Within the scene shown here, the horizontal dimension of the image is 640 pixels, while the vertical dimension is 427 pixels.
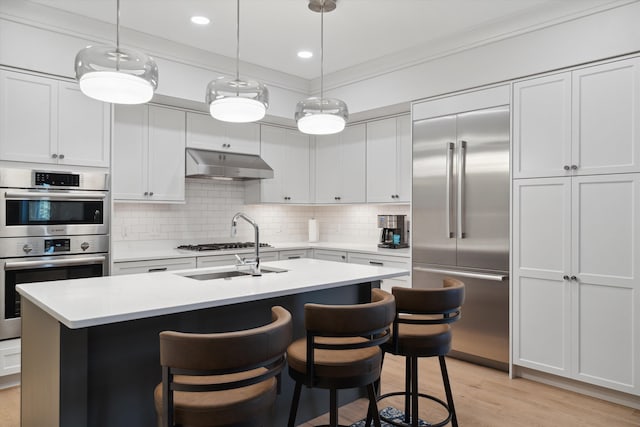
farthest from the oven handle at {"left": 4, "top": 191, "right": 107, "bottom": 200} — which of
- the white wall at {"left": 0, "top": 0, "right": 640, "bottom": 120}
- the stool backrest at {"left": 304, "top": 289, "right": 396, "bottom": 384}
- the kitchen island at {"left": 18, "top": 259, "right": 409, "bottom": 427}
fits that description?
the stool backrest at {"left": 304, "top": 289, "right": 396, "bottom": 384}

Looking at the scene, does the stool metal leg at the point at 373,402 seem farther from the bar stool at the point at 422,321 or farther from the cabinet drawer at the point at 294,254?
the cabinet drawer at the point at 294,254

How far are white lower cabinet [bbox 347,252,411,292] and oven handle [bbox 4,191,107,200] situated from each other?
2609 millimetres

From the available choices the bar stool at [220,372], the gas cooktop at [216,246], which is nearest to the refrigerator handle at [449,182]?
the gas cooktop at [216,246]

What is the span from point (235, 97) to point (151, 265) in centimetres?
230

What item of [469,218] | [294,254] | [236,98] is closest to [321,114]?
[236,98]

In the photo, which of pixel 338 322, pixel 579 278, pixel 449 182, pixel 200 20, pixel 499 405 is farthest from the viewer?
pixel 449 182

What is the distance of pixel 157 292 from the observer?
2.16 meters

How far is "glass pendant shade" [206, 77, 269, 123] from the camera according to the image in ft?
7.79

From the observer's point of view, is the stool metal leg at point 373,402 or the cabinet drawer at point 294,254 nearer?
the stool metal leg at point 373,402

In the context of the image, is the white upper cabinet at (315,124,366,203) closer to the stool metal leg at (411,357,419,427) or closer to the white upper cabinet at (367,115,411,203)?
the white upper cabinet at (367,115,411,203)

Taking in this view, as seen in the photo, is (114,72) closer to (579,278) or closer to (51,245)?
(51,245)

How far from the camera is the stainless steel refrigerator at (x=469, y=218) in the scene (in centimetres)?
367

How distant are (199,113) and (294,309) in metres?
2.94

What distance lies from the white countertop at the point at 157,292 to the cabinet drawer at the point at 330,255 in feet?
6.83
